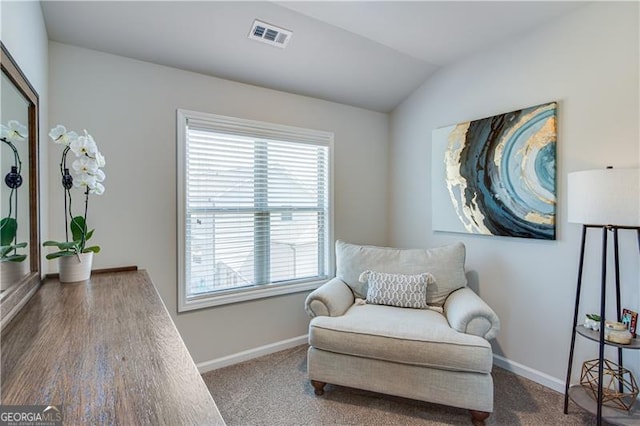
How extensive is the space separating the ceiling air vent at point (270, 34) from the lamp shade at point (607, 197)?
80.1 inches

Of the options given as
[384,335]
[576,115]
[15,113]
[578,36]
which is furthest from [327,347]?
[578,36]

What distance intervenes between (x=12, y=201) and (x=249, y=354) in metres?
1.95

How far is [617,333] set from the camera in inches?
66.6

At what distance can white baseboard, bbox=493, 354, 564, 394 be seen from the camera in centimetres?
215

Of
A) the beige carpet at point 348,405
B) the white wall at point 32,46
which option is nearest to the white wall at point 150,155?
the white wall at point 32,46

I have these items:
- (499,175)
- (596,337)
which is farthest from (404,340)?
(499,175)

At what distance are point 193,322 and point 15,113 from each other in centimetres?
168

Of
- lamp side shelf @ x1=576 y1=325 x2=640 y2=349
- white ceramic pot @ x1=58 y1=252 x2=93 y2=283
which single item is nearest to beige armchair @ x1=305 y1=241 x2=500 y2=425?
lamp side shelf @ x1=576 y1=325 x2=640 y2=349

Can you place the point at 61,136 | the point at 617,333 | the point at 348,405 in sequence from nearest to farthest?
the point at 61,136 → the point at 617,333 → the point at 348,405

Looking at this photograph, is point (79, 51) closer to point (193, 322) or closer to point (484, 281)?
point (193, 322)

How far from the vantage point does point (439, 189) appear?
2.85 metres

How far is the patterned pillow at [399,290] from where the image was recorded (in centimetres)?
232

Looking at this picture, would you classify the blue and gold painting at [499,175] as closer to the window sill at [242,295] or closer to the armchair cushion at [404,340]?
the armchair cushion at [404,340]

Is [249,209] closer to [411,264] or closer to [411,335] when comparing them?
[411,264]
